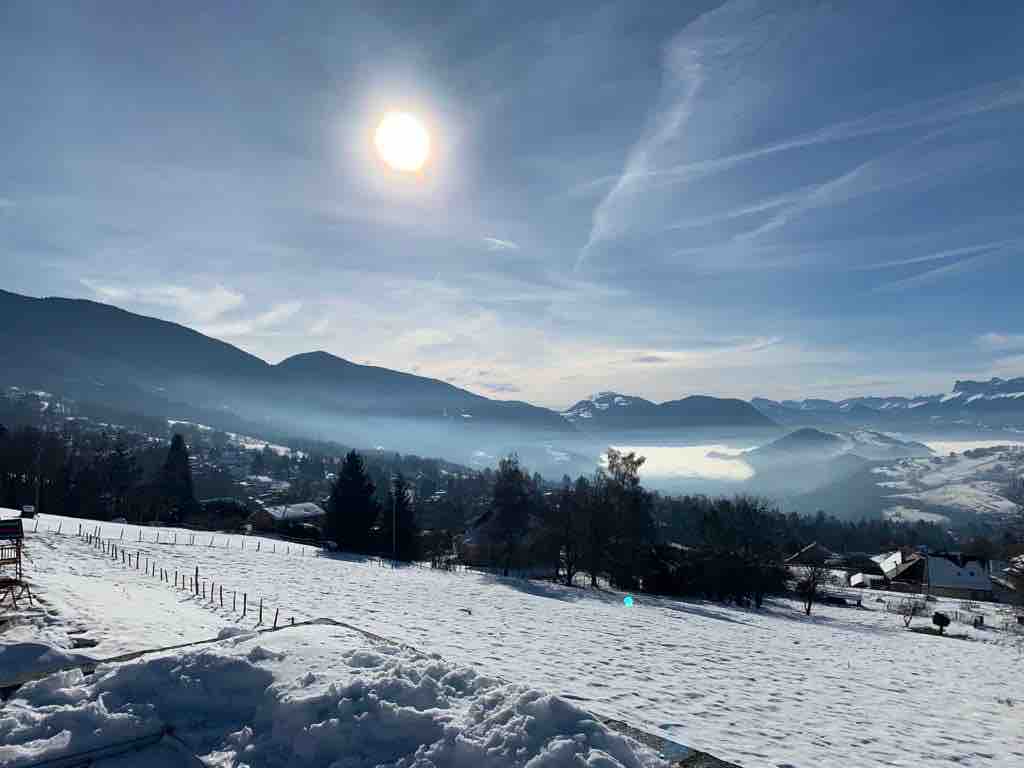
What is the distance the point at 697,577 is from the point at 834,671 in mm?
37051

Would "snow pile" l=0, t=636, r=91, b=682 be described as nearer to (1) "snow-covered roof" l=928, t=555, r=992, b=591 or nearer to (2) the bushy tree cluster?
(2) the bushy tree cluster

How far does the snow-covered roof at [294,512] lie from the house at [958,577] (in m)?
95.9

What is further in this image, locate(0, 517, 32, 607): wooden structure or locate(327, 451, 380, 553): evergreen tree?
locate(327, 451, 380, 553): evergreen tree

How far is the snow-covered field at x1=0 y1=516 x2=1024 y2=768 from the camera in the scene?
24.3 ft

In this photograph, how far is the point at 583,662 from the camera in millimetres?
14859

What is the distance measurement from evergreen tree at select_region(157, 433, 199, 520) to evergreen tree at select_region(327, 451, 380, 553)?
39.6 metres

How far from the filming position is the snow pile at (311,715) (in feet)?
19.2

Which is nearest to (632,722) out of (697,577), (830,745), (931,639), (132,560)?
(830,745)

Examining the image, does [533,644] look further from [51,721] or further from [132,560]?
[132,560]

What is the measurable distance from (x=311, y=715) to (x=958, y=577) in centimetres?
11155

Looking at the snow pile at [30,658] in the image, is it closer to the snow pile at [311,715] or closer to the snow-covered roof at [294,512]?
the snow pile at [311,715]

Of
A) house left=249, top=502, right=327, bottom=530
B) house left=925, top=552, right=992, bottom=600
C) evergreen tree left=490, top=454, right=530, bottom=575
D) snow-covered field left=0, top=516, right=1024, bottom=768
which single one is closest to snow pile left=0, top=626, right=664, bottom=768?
snow-covered field left=0, top=516, right=1024, bottom=768

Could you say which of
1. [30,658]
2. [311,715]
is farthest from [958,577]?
[30,658]

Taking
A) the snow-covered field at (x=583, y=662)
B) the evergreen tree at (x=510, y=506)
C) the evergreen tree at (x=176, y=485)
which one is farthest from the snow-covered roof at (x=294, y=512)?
the snow-covered field at (x=583, y=662)
